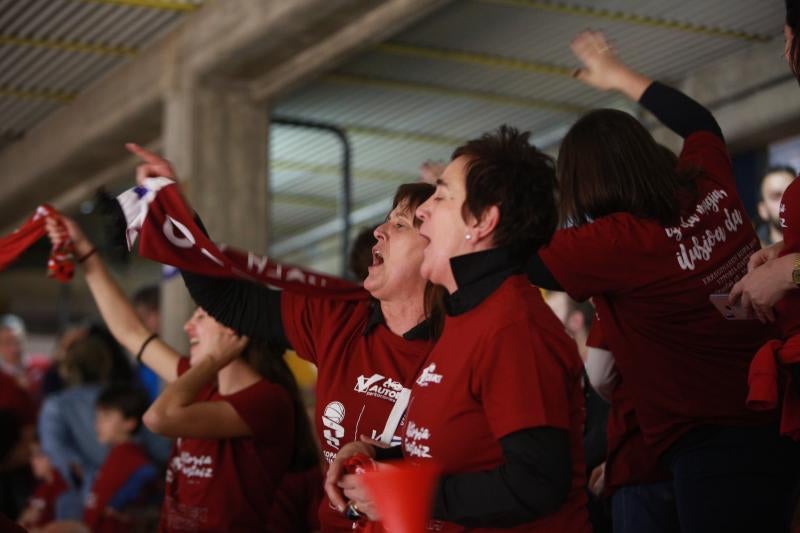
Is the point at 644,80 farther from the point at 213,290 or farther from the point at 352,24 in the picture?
the point at 352,24

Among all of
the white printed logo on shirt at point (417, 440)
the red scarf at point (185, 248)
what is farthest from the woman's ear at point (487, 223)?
the red scarf at point (185, 248)

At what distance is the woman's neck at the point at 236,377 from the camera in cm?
395

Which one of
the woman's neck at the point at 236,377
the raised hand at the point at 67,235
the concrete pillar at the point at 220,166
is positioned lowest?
the woman's neck at the point at 236,377

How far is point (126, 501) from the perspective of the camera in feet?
19.0

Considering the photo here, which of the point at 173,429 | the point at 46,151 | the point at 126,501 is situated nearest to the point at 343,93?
the point at 46,151

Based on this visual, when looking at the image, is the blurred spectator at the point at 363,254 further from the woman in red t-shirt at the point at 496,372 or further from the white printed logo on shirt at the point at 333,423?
the woman in red t-shirt at the point at 496,372

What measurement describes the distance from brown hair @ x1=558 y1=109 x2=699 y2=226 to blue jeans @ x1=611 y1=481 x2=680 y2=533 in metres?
0.74

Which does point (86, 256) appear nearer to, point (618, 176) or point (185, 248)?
point (185, 248)

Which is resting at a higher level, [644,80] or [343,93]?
[343,93]

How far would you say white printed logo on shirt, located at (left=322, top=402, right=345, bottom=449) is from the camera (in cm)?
296

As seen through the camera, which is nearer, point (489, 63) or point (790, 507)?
point (790, 507)

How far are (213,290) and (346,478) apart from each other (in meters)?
1.18

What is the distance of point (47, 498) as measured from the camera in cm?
736

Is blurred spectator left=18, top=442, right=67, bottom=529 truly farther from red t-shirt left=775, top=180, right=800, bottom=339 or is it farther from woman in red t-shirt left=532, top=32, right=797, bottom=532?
red t-shirt left=775, top=180, right=800, bottom=339
